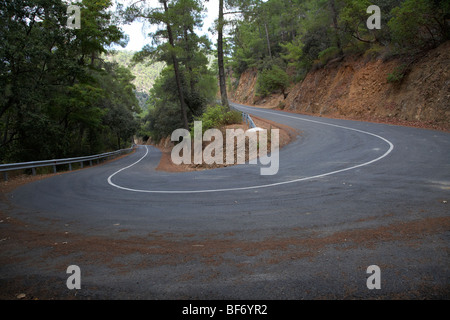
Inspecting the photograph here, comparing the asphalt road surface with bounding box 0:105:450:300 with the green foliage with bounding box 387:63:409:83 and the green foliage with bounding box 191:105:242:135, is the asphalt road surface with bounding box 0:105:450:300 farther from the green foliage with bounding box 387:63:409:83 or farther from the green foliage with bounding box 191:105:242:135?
the green foliage with bounding box 387:63:409:83

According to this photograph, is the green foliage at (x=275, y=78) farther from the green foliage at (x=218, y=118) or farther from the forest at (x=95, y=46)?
the green foliage at (x=218, y=118)

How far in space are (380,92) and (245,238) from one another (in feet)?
81.0

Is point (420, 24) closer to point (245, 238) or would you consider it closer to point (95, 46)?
point (245, 238)

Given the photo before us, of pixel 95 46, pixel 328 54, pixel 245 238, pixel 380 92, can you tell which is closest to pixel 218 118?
pixel 95 46

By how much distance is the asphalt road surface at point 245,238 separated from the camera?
2.85m

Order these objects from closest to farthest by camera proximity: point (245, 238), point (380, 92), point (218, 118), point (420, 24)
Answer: point (245, 238), point (420, 24), point (218, 118), point (380, 92)

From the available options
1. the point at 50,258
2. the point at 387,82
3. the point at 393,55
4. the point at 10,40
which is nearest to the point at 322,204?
the point at 50,258

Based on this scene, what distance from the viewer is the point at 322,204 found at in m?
5.66

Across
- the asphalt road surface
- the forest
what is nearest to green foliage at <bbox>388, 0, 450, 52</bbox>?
the forest

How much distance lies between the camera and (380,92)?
910 inches

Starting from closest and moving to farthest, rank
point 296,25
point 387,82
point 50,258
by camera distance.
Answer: point 50,258
point 387,82
point 296,25

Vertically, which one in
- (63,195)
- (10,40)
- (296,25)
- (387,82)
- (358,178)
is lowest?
(63,195)
